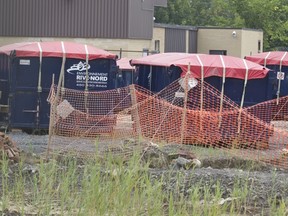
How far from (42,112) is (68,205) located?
465 inches

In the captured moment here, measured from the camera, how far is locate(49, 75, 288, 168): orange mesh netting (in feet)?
61.6

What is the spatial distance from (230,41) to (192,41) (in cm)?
297

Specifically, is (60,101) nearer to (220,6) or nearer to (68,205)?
(68,205)

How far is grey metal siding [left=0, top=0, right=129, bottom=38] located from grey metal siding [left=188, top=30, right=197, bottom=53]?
466 inches

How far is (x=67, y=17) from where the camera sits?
46188mm

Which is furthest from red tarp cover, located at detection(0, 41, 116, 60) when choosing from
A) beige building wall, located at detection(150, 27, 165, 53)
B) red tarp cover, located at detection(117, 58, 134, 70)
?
beige building wall, located at detection(150, 27, 165, 53)

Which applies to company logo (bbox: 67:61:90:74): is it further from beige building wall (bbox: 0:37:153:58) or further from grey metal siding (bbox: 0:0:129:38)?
grey metal siding (bbox: 0:0:129:38)

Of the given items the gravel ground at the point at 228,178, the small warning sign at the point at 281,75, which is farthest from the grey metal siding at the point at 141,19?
the gravel ground at the point at 228,178

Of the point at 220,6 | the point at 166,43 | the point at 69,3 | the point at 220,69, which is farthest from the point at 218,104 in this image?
the point at 220,6

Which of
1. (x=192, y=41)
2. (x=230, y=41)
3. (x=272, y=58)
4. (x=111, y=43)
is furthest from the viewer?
(x=192, y=41)

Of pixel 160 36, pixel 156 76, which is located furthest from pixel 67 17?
pixel 156 76

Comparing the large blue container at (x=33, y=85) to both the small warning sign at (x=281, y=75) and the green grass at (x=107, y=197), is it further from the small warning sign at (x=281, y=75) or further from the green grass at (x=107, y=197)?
the green grass at (x=107, y=197)

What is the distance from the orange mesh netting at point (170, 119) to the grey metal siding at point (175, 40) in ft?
110

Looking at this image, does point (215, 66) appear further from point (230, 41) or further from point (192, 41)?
point (192, 41)
